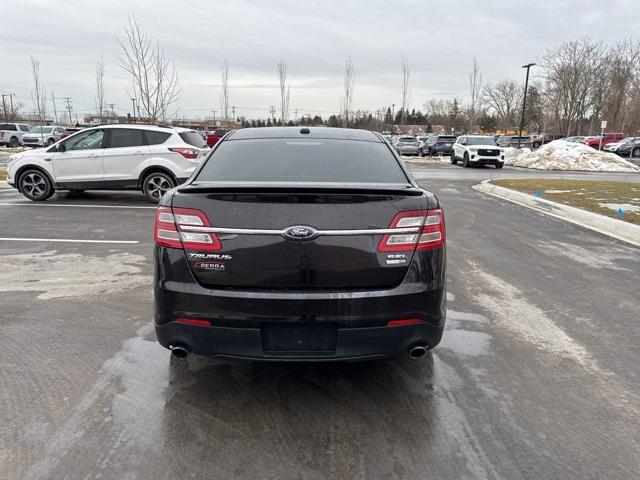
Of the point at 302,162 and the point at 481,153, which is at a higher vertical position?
the point at 302,162

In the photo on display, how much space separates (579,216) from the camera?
32.6 ft

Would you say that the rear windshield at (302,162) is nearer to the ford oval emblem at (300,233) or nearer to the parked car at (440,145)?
the ford oval emblem at (300,233)

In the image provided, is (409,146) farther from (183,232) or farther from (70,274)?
(183,232)

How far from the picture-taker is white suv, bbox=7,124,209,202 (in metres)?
10.9

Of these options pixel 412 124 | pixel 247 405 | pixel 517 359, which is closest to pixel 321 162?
pixel 247 405

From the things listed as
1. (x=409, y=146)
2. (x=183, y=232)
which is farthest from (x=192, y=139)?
(x=409, y=146)

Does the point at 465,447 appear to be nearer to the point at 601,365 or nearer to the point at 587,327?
the point at 601,365

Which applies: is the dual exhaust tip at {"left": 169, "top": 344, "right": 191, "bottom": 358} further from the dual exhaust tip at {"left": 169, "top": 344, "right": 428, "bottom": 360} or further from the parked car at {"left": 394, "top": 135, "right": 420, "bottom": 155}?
the parked car at {"left": 394, "top": 135, "right": 420, "bottom": 155}

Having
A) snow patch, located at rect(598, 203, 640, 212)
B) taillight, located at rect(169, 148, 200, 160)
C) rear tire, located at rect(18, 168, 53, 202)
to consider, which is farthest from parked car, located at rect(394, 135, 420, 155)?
rear tire, located at rect(18, 168, 53, 202)

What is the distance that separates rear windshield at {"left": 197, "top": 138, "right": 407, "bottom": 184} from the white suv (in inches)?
291

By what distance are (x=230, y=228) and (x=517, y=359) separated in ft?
7.99

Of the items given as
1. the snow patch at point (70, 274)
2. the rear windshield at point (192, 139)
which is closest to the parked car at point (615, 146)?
the rear windshield at point (192, 139)

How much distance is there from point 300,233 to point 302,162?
3.65 ft

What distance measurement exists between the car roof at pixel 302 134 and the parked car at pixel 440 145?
1348 inches
